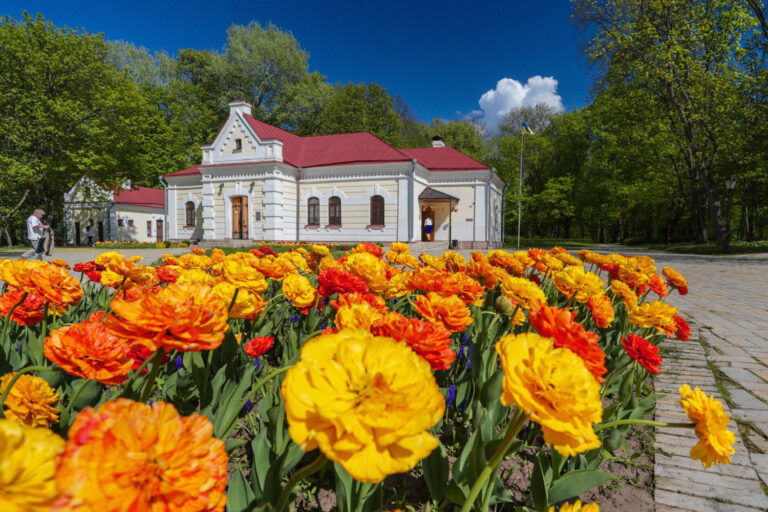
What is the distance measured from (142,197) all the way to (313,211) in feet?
68.8

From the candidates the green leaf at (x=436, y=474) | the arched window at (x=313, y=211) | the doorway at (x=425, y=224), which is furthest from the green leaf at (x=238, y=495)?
the doorway at (x=425, y=224)

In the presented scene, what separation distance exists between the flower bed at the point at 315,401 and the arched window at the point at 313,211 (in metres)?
20.3

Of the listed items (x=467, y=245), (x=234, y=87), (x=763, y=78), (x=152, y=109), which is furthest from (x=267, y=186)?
(x=763, y=78)

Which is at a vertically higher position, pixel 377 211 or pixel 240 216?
pixel 377 211

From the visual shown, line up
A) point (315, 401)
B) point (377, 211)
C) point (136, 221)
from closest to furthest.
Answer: point (315, 401) < point (377, 211) < point (136, 221)

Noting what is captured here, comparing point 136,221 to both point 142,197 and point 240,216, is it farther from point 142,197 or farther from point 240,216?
point 240,216

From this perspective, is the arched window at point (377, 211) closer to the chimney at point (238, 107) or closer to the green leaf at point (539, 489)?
the chimney at point (238, 107)

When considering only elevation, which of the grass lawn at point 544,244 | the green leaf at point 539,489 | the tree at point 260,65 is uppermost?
the tree at point 260,65

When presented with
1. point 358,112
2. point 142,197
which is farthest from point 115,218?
point 358,112

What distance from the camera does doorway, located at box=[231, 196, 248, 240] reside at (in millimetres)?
22391

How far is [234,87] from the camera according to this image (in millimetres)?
32375

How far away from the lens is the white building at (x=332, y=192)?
2145 centimetres

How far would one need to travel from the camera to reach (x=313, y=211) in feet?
74.8

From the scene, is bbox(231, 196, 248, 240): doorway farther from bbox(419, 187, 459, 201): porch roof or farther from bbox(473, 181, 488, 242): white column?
bbox(473, 181, 488, 242): white column
